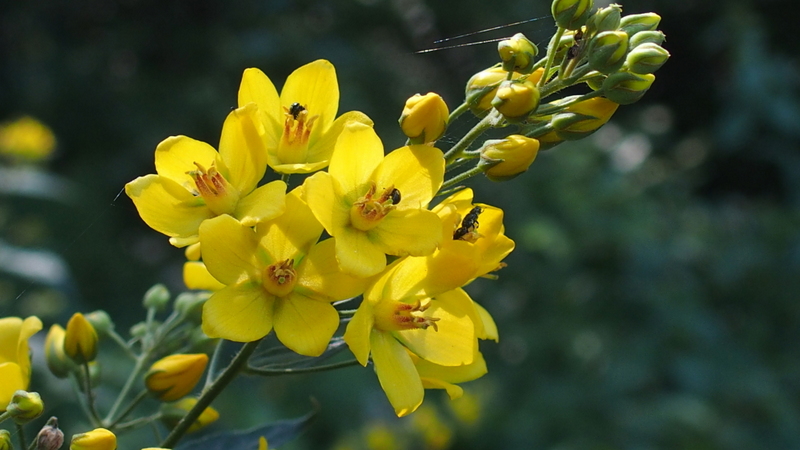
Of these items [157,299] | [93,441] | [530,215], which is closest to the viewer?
[93,441]

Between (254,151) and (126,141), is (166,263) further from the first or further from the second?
(254,151)

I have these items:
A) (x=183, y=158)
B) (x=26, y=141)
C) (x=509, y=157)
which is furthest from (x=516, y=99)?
(x=26, y=141)

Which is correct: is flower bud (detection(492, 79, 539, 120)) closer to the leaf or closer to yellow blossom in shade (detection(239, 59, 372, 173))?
yellow blossom in shade (detection(239, 59, 372, 173))

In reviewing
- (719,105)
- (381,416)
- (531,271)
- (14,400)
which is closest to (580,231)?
(531,271)

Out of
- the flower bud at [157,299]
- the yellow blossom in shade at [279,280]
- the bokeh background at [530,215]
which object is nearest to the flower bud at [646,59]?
the yellow blossom in shade at [279,280]

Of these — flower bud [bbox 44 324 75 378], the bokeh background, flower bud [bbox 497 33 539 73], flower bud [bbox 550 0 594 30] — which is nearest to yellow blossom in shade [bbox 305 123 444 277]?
flower bud [bbox 497 33 539 73]

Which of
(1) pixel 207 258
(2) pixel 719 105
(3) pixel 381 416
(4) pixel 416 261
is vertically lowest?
(2) pixel 719 105

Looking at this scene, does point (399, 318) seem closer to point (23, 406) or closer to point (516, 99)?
point (516, 99)
